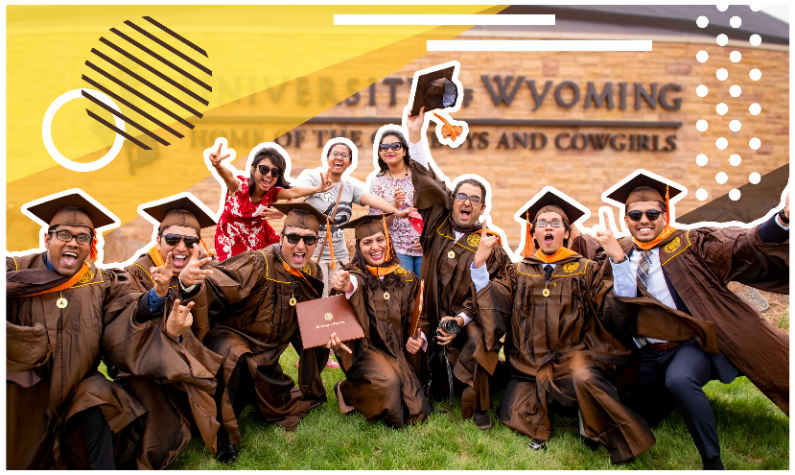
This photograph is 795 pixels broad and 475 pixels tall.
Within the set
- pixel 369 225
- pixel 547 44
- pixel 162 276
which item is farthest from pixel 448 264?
pixel 547 44

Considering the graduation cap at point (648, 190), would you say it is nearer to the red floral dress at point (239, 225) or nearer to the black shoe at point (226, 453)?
the red floral dress at point (239, 225)

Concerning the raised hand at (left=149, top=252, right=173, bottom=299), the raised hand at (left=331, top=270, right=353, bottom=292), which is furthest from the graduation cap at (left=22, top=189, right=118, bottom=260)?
the raised hand at (left=331, top=270, right=353, bottom=292)

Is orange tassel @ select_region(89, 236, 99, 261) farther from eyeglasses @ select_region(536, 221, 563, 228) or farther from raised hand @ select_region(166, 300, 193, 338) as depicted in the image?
eyeglasses @ select_region(536, 221, 563, 228)

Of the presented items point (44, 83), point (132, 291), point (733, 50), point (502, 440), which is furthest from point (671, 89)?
point (44, 83)

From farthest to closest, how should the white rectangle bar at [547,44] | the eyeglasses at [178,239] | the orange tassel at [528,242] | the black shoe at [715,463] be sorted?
the white rectangle bar at [547,44]
the orange tassel at [528,242]
the eyeglasses at [178,239]
the black shoe at [715,463]

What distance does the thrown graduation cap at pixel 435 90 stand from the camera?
5395mm

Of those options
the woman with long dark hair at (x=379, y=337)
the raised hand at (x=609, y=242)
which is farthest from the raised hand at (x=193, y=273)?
the raised hand at (x=609, y=242)

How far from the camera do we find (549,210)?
181 inches

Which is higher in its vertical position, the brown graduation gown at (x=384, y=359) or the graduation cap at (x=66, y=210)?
the graduation cap at (x=66, y=210)

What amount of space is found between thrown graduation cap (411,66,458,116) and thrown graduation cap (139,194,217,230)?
2.38 metres

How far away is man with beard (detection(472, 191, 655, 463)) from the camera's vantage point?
4.28m

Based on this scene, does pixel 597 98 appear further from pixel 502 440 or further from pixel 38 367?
pixel 38 367

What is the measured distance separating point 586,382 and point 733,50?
430 inches

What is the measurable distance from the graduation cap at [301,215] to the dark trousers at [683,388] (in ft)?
9.77
